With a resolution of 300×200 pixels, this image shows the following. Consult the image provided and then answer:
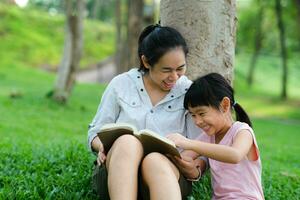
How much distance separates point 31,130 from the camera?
8.27 metres

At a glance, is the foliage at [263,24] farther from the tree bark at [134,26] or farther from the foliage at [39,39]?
the tree bark at [134,26]

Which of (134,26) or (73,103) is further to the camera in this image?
(73,103)

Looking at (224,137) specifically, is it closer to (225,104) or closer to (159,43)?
(225,104)

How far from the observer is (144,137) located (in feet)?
10.1

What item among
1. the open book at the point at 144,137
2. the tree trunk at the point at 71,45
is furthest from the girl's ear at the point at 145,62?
the tree trunk at the point at 71,45

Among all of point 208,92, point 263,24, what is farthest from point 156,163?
point 263,24

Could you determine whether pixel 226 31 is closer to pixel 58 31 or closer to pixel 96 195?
pixel 96 195

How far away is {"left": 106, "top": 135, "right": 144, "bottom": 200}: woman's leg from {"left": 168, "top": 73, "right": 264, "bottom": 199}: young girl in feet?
0.86

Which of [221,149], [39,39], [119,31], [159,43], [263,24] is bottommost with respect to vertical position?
[39,39]

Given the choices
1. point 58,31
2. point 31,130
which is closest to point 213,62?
point 31,130

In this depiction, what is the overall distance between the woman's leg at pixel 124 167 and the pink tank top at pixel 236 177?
0.55 m

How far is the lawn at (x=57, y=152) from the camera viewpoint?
12.5 feet

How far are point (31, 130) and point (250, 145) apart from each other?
563 centimetres

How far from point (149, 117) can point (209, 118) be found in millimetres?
430
